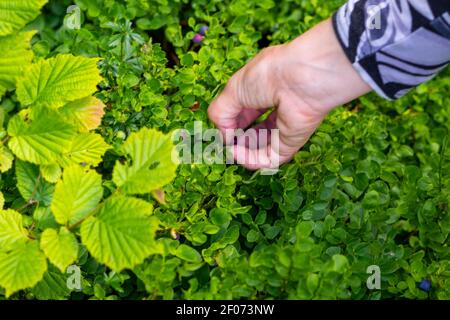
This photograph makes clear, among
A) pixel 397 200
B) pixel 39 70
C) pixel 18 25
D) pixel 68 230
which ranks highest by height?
pixel 18 25

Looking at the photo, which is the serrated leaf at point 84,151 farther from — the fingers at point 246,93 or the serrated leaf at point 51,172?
the fingers at point 246,93

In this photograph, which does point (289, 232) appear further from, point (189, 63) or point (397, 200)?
point (189, 63)

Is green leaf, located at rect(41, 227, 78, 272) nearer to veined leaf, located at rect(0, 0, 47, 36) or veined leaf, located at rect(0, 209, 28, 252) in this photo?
veined leaf, located at rect(0, 209, 28, 252)

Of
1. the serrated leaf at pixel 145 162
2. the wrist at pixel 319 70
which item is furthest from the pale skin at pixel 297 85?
the serrated leaf at pixel 145 162

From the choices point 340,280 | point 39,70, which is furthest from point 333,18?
point 39,70

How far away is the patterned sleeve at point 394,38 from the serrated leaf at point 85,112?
0.58 m

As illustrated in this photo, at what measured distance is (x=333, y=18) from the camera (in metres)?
1.41

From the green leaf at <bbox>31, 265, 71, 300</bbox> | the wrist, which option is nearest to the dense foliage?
the green leaf at <bbox>31, 265, 71, 300</bbox>

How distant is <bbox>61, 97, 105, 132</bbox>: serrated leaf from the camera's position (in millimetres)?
1557

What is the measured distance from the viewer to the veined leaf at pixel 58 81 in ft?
4.94

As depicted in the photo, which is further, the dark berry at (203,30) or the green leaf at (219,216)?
the dark berry at (203,30)

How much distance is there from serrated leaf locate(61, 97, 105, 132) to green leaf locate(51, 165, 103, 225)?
0.21 metres

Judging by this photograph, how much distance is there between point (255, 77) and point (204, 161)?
0.86 feet

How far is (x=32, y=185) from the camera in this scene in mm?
1496
